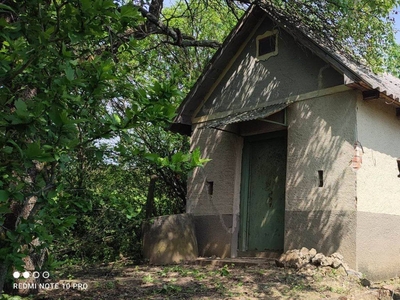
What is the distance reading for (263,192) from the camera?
363 inches

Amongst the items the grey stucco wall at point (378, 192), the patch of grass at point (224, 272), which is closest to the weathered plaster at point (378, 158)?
the grey stucco wall at point (378, 192)

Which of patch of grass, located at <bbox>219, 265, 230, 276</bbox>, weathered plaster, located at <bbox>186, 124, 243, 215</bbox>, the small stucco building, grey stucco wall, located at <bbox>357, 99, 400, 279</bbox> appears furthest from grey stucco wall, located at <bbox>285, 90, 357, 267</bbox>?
weathered plaster, located at <bbox>186, 124, 243, 215</bbox>

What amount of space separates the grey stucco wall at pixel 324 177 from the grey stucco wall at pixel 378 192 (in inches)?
7.5

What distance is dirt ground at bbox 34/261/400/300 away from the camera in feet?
19.2

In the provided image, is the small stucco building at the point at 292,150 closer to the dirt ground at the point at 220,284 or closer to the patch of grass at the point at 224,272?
the dirt ground at the point at 220,284

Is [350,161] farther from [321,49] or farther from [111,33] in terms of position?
[111,33]

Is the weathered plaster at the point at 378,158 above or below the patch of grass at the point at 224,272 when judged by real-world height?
above

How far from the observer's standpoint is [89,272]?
8016 millimetres

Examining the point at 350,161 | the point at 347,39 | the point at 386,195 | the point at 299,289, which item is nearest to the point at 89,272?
the point at 299,289

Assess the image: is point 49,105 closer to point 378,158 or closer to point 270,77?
point 378,158

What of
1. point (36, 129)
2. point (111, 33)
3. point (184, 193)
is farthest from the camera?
point (184, 193)

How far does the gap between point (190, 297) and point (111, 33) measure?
360cm

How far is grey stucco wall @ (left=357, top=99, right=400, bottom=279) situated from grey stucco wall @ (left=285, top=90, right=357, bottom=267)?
19 cm

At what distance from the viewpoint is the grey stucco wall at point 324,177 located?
24.6 ft
